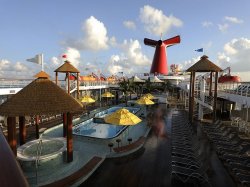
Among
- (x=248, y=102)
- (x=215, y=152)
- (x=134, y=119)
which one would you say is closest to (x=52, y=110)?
(x=134, y=119)

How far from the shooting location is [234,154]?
364 inches

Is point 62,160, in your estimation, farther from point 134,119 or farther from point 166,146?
point 166,146

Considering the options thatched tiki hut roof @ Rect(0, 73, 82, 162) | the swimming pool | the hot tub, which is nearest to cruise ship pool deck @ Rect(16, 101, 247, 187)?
the hot tub

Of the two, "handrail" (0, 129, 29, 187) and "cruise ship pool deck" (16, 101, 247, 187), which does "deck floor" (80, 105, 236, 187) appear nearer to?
"cruise ship pool deck" (16, 101, 247, 187)

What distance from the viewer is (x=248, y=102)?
1265 centimetres

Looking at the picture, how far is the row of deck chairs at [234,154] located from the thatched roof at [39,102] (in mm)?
7407

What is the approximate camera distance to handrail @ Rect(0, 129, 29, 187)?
911 mm

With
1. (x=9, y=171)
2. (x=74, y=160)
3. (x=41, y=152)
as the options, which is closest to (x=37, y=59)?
(x=41, y=152)

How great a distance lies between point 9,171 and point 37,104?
322 inches

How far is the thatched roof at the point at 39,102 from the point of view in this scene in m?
8.21

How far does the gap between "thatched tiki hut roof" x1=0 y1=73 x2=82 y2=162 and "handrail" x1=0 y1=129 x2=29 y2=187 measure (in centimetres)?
775

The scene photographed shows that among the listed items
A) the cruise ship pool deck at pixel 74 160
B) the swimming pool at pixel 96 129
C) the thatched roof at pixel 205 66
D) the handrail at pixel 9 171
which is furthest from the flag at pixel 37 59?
the handrail at pixel 9 171

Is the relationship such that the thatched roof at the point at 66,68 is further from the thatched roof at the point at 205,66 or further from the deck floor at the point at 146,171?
the thatched roof at the point at 205,66

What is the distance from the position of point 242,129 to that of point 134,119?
8.95 meters
